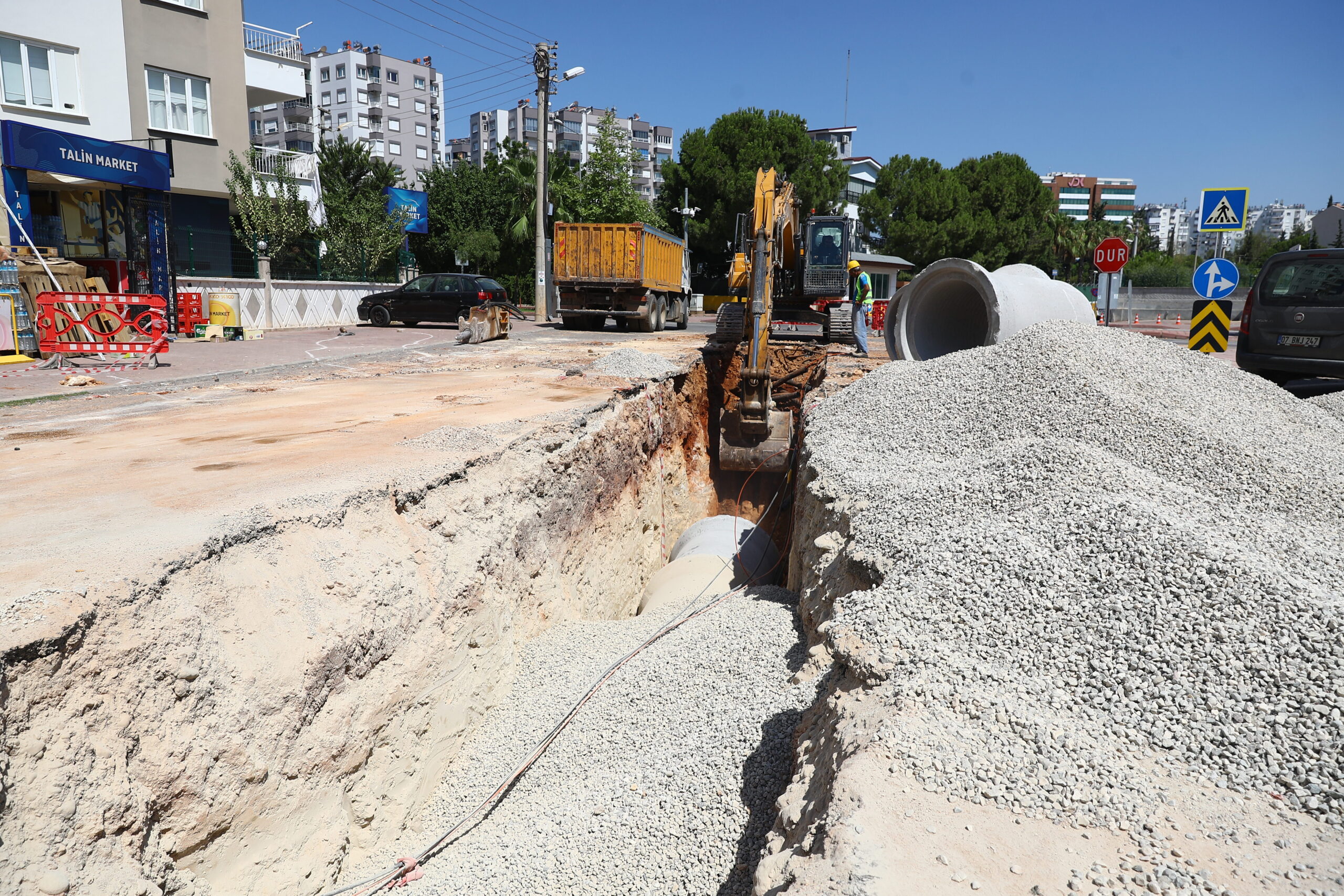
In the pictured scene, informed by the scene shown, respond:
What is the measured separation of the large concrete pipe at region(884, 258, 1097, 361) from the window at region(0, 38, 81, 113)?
842 inches

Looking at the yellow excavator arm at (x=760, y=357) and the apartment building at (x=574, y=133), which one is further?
the apartment building at (x=574, y=133)

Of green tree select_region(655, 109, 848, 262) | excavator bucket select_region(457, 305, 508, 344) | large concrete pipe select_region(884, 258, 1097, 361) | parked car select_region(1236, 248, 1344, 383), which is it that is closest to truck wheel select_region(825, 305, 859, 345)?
large concrete pipe select_region(884, 258, 1097, 361)

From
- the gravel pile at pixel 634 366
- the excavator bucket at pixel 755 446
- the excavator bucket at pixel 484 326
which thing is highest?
the excavator bucket at pixel 484 326

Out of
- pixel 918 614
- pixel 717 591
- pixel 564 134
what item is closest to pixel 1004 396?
pixel 717 591

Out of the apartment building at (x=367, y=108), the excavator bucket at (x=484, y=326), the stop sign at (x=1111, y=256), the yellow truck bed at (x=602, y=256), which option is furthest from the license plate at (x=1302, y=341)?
the apartment building at (x=367, y=108)

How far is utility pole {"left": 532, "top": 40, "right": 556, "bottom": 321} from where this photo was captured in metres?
26.0

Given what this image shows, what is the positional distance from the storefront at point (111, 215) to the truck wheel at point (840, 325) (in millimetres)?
14386

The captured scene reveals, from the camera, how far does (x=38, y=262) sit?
14578 mm

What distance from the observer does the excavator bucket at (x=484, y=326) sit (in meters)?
18.2

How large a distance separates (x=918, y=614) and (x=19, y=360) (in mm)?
14640

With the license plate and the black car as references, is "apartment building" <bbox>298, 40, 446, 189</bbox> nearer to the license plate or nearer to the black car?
the black car

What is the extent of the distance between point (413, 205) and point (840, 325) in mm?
26477

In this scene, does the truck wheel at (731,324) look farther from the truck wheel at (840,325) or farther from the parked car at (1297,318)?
the parked car at (1297,318)

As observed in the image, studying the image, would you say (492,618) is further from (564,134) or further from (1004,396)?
A: (564,134)
